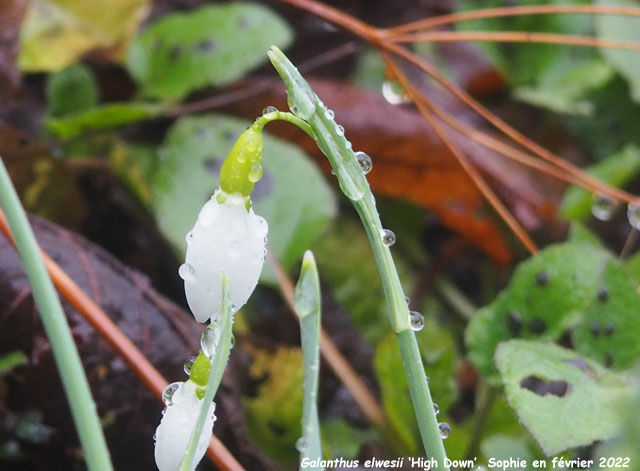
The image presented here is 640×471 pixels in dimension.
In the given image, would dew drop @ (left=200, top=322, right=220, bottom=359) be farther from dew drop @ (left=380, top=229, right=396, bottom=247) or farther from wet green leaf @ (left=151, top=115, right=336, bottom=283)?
wet green leaf @ (left=151, top=115, right=336, bottom=283)

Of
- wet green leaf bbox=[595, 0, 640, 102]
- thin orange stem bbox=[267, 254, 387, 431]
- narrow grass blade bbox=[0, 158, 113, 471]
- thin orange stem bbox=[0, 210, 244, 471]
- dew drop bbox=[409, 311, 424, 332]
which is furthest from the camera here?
wet green leaf bbox=[595, 0, 640, 102]

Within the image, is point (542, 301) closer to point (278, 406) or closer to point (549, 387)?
point (549, 387)

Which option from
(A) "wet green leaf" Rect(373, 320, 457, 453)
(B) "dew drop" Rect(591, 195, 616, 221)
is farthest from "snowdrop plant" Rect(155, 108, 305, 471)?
(B) "dew drop" Rect(591, 195, 616, 221)

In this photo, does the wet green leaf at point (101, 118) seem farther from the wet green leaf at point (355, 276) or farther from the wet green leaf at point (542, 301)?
the wet green leaf at point (542, 301)

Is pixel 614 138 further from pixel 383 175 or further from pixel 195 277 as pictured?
pixel 195 277

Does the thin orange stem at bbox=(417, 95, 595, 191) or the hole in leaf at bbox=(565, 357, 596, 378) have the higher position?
the thin orange stem at bbox=(417, 95, 595, 191)

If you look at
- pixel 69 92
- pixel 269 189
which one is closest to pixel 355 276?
pixel 269 189

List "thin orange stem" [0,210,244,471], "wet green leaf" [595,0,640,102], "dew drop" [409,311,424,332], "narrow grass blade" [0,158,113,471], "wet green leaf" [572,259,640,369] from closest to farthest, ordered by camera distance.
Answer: "narrow grass blade" [0,158,113,471]
"dew drop" [409,311,424,332]
"thin orange stem" [0,210,244,471]
"wet green leaf" [572,259,640,369]
"wet green leaf" [595,0,640,102]
